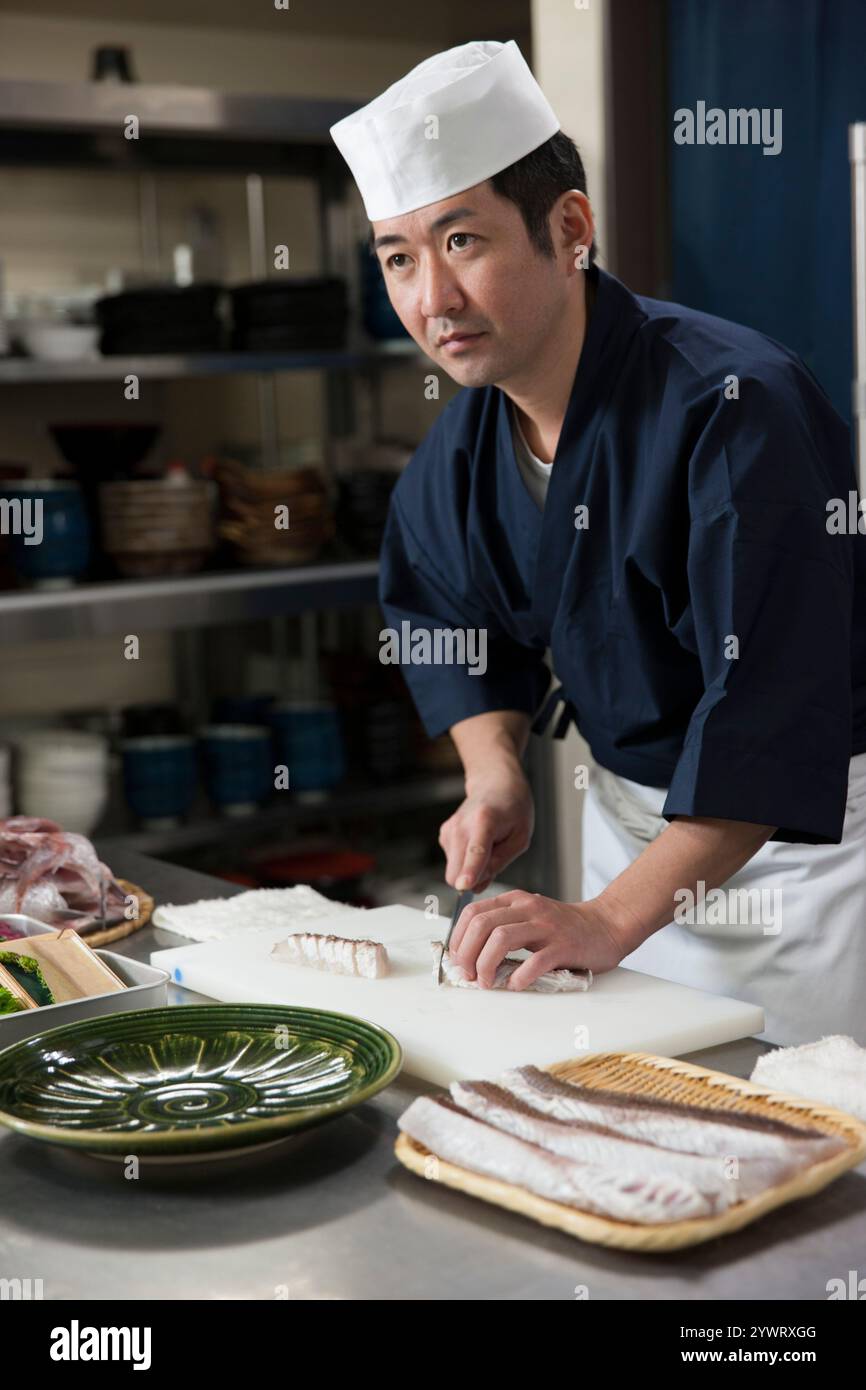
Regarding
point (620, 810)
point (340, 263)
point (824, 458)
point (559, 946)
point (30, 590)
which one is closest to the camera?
point (559, 946)

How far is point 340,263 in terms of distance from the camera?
3904mm

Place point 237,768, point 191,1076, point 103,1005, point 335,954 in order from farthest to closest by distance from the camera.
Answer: point 237,768
point 335,954
point 103,1005
point 191,1076

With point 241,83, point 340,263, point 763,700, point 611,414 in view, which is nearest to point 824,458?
point 611,414

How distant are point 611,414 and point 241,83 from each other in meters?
2.81

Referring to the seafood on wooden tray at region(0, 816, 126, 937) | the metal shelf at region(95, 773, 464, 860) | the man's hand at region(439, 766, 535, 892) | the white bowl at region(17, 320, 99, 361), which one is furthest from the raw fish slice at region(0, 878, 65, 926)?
the white bowl at region(17, 320, 99, 361)

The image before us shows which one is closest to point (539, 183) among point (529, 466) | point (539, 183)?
point (539, 183)

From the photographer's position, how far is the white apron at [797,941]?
1.79 m

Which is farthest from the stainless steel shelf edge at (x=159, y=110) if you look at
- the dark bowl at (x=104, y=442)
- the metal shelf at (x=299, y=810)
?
the metal shelf at (x=299, y=810)

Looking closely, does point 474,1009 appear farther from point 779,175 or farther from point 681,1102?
point 779,175

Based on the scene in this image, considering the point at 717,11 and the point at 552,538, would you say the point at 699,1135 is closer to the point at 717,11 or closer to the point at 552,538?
the point at 552,538

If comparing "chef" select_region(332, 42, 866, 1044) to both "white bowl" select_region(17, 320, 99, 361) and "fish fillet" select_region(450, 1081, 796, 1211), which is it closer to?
"fish fillet" select_region(450, 1081, 796, 1211)

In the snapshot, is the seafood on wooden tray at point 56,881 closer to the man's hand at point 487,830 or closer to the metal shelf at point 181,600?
the man's hand at point 487,830

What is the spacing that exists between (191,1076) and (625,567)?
0.73 metres

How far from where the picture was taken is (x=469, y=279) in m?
1.57
